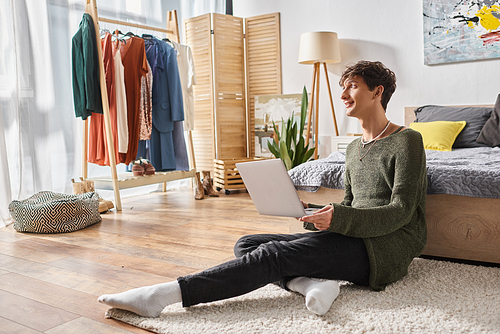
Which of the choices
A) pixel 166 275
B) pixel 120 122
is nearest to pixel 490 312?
pixel 166 275

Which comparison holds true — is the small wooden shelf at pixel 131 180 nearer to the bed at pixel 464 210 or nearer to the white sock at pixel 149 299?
the white sock at pixel 149 299

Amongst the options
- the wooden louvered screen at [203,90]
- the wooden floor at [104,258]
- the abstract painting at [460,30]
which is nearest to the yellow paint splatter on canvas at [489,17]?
the abstract painting at [460,30]

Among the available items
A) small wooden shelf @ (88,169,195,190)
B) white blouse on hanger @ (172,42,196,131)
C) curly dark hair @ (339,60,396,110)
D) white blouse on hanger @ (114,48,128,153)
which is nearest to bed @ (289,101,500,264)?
curly dark hair @ (339,60,396,110)

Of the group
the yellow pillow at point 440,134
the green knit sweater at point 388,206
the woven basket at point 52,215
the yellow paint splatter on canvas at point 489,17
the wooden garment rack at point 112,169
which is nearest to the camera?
the green knit sweater at point 388,206

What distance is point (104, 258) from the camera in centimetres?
234

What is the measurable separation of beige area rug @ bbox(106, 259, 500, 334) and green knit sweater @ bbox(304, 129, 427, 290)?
4.0 inches

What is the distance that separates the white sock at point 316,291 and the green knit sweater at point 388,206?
0.58ft

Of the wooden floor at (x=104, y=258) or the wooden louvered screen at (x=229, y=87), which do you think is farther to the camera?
the wooden louvered screen at (x=229, y=87)

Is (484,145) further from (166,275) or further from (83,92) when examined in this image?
(83,92)

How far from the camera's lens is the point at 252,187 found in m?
1.57

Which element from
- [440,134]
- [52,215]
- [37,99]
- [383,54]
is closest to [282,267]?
[52,215]

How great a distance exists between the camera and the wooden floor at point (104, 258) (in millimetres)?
1603

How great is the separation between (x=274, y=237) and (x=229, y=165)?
2.66 meters

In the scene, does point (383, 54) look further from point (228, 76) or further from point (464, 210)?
point (464, 210)
